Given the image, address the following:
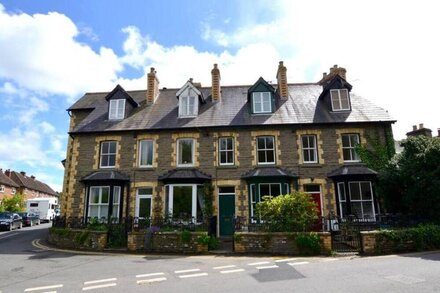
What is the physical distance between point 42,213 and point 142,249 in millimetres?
32798

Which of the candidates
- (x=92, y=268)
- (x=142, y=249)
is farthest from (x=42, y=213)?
(x=92, y=268)

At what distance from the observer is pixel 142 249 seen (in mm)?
14039

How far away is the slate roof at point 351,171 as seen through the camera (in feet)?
55.5

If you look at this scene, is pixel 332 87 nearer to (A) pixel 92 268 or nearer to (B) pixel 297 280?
(B) pixel 297 280

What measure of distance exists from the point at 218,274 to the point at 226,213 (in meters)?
8.82

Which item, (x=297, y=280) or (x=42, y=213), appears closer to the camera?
(x=297, y=280)

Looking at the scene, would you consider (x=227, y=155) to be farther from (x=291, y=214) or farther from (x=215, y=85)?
(x=291, y=214)

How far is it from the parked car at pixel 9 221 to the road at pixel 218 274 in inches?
705

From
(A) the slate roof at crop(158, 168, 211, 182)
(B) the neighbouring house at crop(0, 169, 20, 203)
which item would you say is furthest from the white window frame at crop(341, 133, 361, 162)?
(B) the neighbouring house at crop(0, 169, 20, 203)

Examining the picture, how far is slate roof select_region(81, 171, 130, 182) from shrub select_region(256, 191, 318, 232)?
933 cm

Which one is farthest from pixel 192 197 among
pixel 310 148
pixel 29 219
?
pixel 29 219

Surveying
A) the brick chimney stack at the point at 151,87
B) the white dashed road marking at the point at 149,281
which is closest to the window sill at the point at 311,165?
the brick chimney stack at the point at 151,87

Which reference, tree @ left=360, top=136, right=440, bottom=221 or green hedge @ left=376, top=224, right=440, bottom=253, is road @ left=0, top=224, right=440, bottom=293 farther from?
tree @ left=360, top=136, right=440, bottom=221

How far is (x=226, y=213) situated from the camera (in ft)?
59.5
